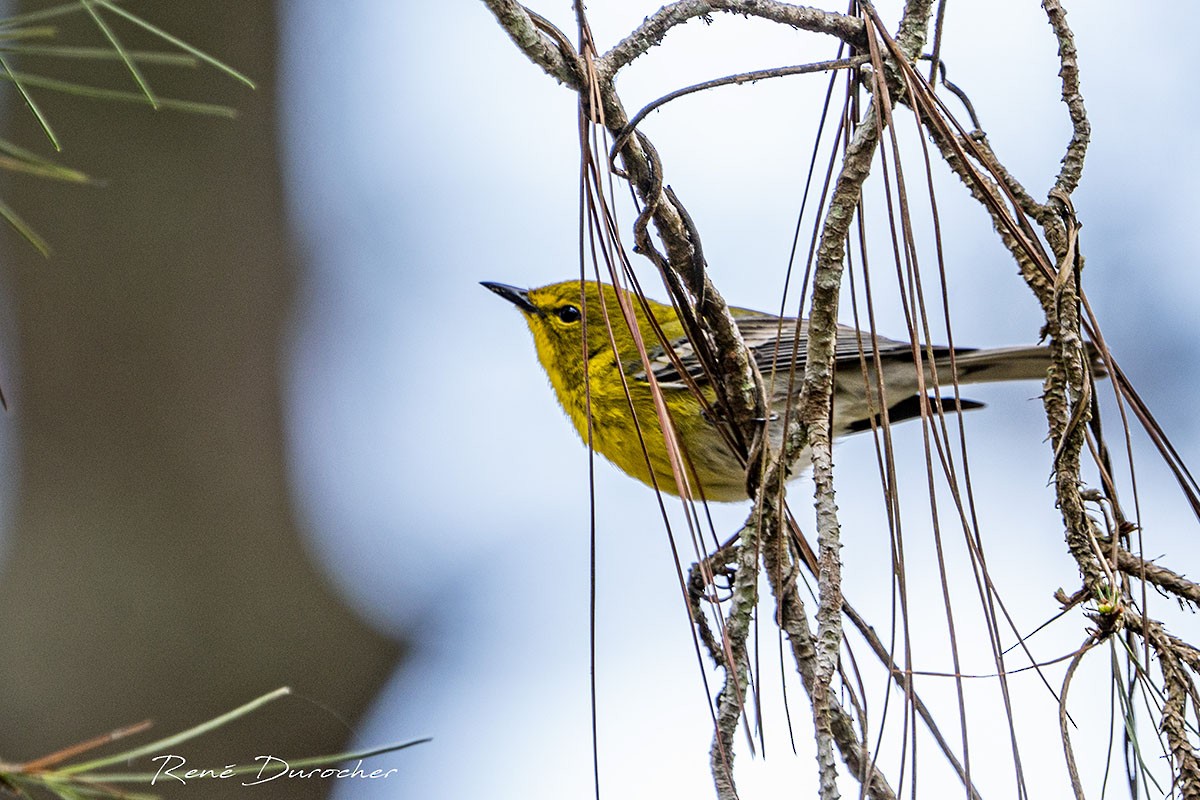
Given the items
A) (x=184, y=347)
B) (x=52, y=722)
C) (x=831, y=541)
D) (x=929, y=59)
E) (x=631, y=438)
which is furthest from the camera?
(x=184, y=347)

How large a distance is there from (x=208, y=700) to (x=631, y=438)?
1.90m

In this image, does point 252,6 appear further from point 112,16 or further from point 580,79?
point 580,79

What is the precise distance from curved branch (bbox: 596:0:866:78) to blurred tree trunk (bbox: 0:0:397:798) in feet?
11.3

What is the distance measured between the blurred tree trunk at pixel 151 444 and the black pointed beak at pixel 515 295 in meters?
0.92

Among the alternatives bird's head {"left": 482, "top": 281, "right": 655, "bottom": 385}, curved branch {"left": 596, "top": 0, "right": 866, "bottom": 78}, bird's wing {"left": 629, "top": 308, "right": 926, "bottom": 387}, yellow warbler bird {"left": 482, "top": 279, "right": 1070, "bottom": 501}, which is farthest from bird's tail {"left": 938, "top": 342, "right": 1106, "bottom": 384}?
curved branch {"left": 596, "top": 0, "right": 866, "bottom": 78}

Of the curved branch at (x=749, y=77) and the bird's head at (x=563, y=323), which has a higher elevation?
the bird's head at (x=563, y=323)

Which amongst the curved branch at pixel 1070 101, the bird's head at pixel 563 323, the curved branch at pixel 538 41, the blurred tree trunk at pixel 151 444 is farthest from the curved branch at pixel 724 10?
the blurred tree trunk at pixel 151 444

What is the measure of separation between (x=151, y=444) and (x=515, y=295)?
1.56m

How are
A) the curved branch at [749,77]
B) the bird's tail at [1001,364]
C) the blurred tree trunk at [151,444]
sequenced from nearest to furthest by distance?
1. the curved branch at [749,77]
2. the bird's tail at [1001,364]
3. the blurred tree trunk at [151,444]

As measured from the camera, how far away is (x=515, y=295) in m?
5.00

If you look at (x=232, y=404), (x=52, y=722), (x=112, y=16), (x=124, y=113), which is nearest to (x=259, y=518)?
(x=232, y=404)

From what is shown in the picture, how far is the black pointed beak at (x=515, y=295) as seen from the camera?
494 centimetres

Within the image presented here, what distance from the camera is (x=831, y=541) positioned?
4.96ft

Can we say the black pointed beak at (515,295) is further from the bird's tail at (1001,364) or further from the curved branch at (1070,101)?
the curved branch at (1070,101)
